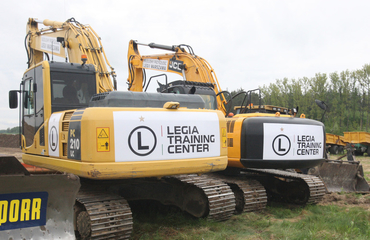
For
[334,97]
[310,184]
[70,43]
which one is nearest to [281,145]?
[310,184]

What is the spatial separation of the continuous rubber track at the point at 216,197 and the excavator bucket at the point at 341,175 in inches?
125

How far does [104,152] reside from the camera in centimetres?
356

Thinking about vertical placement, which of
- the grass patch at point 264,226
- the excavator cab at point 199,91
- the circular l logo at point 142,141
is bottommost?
the grass patch at point 264,226

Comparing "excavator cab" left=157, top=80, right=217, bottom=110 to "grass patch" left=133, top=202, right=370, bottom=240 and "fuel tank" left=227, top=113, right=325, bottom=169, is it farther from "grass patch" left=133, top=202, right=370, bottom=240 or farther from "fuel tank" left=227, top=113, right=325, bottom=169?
"grass patch" left=133, top=202, right=370, bottom=240

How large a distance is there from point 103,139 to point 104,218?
0.92 metres

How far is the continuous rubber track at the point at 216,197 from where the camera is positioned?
4875 mm

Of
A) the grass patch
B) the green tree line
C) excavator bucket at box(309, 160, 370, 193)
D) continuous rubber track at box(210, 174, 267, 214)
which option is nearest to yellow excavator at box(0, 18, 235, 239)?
the grass patch

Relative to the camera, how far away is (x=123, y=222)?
3932 millimetres

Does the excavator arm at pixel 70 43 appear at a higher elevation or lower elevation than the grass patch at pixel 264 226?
higher

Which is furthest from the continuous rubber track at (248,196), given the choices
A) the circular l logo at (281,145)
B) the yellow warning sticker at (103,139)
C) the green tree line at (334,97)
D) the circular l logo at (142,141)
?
the green tree line at (334,97)

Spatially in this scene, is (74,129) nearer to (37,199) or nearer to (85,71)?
(37,199)

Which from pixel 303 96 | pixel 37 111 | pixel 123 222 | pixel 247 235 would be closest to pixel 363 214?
pixel 247 235

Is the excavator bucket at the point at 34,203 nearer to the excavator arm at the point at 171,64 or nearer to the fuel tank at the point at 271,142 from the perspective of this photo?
the fuel tank at the point at 271,142

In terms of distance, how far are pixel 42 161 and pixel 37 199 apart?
1.29 metres
